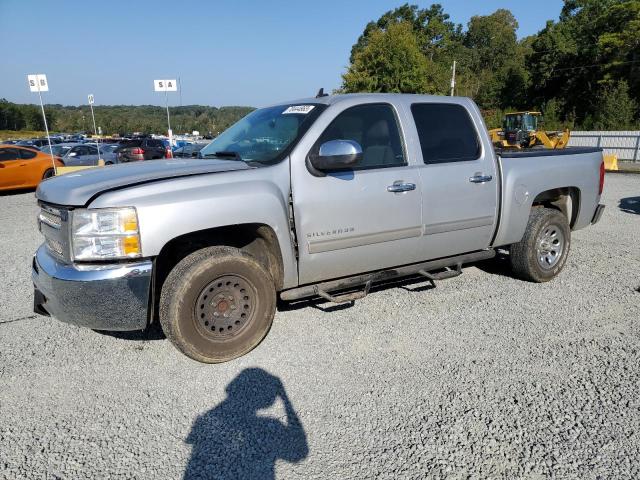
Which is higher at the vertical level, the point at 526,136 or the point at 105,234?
the point at 526,136

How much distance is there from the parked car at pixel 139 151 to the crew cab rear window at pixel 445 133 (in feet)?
61.0

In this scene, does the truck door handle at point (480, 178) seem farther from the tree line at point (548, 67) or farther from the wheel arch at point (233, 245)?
the tree line at point (548, 67)

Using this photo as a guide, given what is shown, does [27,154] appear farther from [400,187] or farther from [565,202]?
[565,202]

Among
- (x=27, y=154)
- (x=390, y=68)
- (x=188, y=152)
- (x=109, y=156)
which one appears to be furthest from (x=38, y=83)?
(x=390, y=68)

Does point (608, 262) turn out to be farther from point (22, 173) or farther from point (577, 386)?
point (22, 173)

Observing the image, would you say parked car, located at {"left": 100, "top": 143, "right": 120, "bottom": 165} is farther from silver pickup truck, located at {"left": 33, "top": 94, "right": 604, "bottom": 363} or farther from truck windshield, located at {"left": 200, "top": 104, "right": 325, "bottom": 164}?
silver pickup truck, located at {"left": 33, "top": 94, "right": 604, "bottom": 363}

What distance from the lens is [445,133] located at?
4281 mm

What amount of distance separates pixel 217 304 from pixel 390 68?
40196 mm

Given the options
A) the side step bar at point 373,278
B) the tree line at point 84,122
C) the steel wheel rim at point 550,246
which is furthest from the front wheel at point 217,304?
the tree line at point 84,122

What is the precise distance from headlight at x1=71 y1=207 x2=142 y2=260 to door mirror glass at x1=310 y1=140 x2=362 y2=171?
1352mm

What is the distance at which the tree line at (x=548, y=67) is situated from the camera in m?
39.9

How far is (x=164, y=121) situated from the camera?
125875 mm

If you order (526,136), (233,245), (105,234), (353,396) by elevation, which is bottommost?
(353,396)

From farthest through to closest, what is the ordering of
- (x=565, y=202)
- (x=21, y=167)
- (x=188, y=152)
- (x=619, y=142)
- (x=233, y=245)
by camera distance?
(x=619, y=142) < (x=21, y=167) < (x=565, y=202) < (x=188, y=152) < (x=233, y=245)
